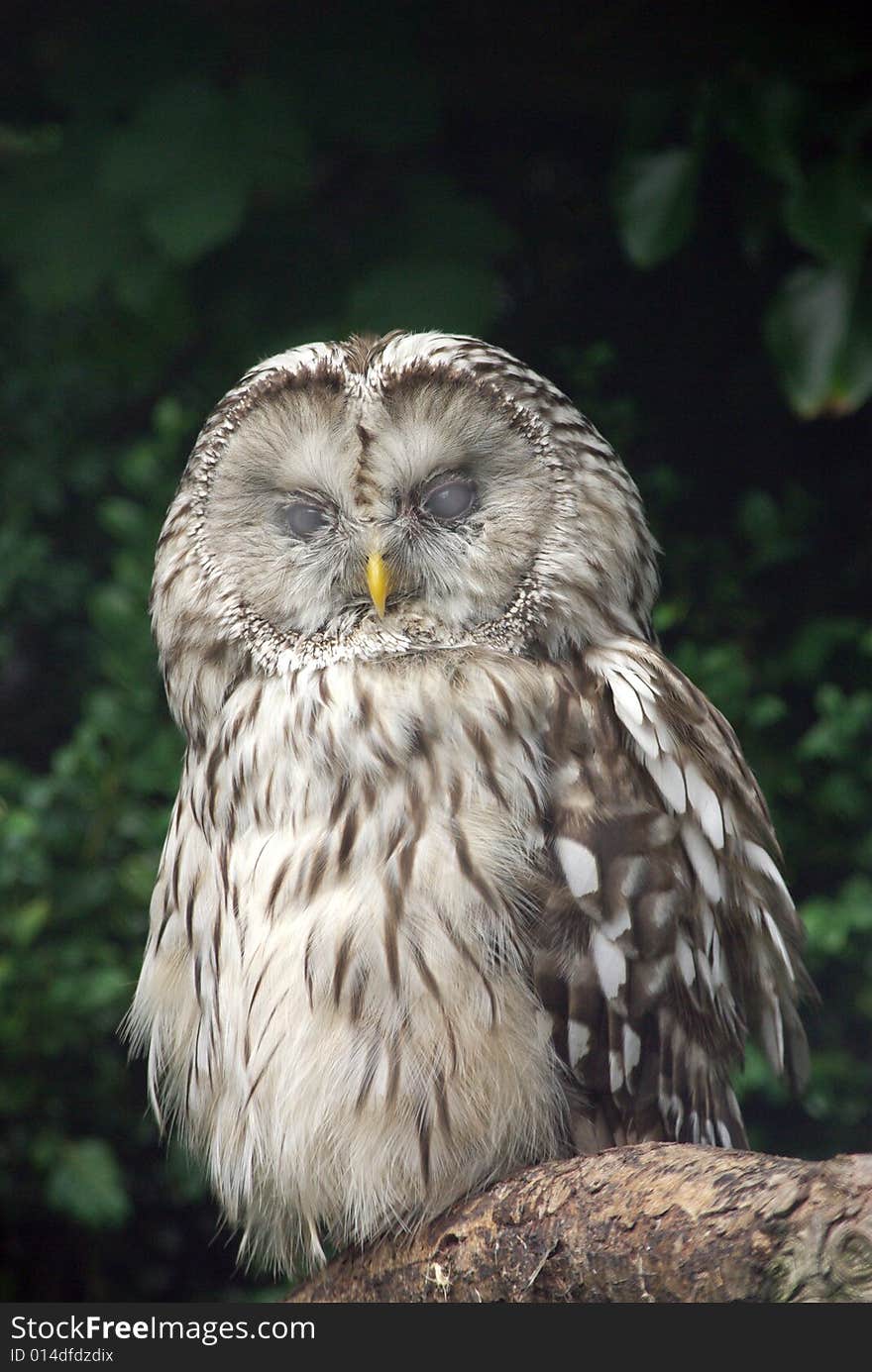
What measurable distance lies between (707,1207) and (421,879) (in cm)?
34

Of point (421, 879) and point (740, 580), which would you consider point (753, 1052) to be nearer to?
point (740, 580)

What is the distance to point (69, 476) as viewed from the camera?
82.4 inches

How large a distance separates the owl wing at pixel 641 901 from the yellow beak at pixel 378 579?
0.17 meters

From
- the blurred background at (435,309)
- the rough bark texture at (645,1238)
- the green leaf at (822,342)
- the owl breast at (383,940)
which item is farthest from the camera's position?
the blurred background at (435,309)

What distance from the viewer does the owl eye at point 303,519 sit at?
4.04ft

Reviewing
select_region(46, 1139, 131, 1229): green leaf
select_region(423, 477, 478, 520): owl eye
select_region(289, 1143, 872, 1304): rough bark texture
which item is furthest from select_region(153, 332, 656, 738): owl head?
select_region(46, 1139, 131, 1229): green leaf

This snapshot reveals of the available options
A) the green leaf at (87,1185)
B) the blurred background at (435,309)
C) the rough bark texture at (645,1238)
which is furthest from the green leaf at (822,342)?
the green leaf at (87,1185)

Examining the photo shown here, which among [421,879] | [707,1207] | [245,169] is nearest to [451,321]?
[245,169]

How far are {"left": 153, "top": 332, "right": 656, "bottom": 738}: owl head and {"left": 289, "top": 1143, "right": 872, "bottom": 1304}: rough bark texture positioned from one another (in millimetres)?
436

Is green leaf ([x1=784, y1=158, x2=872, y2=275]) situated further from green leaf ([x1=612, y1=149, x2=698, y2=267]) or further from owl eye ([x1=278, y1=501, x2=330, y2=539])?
owl eye ([x1=278, y1=501, x2=330, y2=539])

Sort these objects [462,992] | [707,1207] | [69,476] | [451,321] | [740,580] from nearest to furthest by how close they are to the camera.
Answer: [707,1207]
[462,992]
[451,321]
[740,580]
[69,476]

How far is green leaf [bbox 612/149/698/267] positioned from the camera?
5.60 ft

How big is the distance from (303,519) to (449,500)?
12cm

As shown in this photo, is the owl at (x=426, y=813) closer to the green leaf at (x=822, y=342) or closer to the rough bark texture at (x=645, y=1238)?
the rough bark texture at (x=645, y=1238)
